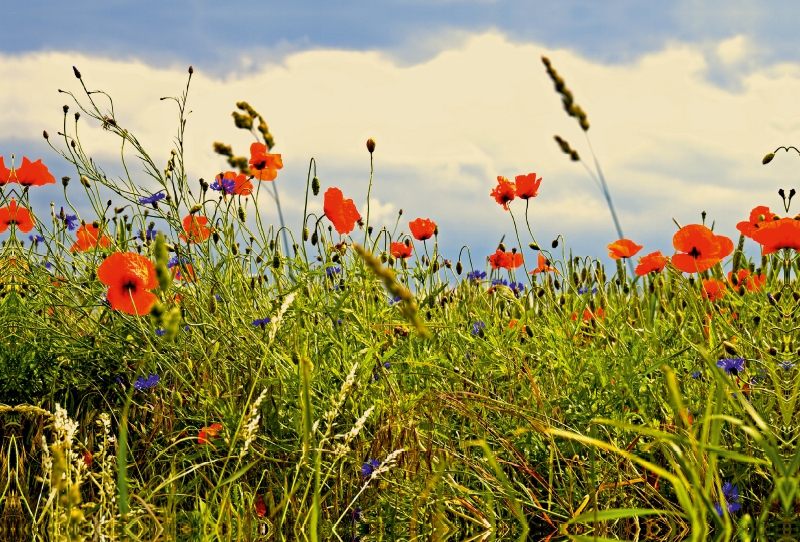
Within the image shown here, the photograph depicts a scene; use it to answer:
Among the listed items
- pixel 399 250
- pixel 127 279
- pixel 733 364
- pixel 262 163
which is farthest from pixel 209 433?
pixel 733 364

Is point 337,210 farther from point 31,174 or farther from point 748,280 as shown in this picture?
point 748,280

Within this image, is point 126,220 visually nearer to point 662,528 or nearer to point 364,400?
point 364,400

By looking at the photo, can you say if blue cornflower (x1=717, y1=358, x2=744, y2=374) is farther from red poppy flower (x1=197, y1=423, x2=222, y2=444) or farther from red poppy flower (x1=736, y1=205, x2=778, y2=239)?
red poppy flower (x1=197, y1=423, x2=222, y2=444)

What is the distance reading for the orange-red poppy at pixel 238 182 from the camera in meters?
2.59

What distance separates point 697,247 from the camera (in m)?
2.32

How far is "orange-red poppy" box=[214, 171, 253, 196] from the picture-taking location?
259 cm

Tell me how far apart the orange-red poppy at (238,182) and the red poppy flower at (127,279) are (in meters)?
0.69

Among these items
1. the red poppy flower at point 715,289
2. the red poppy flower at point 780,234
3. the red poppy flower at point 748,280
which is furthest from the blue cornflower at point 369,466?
the red poppy flower at point 748,280

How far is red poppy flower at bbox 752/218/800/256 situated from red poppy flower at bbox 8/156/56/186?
9.21ft

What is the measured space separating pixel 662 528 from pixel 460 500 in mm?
608

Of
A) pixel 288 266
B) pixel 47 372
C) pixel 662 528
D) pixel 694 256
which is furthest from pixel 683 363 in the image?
pixel 47 372

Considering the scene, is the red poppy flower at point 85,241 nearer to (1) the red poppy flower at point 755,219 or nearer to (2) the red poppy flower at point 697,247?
(2) the red poppy flower at point 697,247

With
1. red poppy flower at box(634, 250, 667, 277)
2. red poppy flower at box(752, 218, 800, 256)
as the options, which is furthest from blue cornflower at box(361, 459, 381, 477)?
red poppy flower at box(752, 218, 800, 256)

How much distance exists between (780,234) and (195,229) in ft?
6.49
